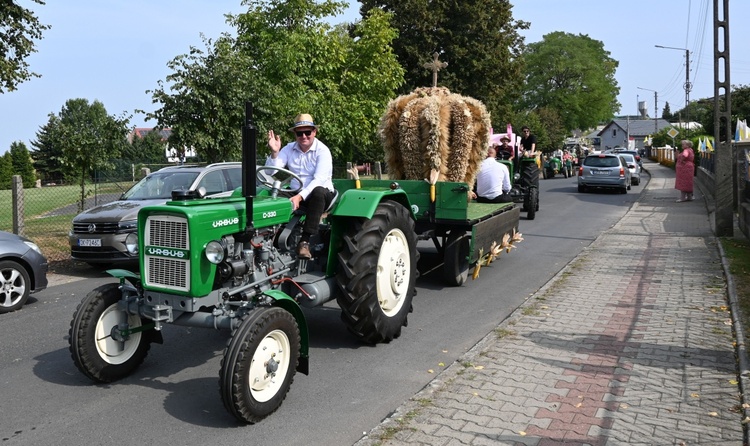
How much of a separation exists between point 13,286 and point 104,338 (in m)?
3.80

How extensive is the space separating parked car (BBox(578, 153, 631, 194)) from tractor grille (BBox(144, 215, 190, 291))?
77.2 feet

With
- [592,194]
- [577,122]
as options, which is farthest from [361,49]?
A: [577,122]

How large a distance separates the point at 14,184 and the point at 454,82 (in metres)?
29.5

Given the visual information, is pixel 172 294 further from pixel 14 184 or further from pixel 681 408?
pixel 14 184

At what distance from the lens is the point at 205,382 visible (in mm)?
5355

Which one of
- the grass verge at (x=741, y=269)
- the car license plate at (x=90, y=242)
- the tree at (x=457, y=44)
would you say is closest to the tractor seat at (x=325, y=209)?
the grass verge at (x=741, y=269)

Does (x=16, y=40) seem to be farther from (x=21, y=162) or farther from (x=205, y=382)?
(x=21, y=162)

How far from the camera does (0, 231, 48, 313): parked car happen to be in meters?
8.02

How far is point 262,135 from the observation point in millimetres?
16406

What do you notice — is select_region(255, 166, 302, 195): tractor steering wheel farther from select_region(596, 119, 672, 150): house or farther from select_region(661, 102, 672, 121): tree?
select_region(661, 102, 672, 121): tree

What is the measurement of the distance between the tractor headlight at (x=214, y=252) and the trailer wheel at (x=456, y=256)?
455 cm

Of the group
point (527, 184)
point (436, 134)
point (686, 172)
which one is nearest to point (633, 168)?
point (686, 172)

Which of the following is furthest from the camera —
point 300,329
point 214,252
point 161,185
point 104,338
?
point 161,185

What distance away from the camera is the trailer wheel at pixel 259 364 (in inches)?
169
